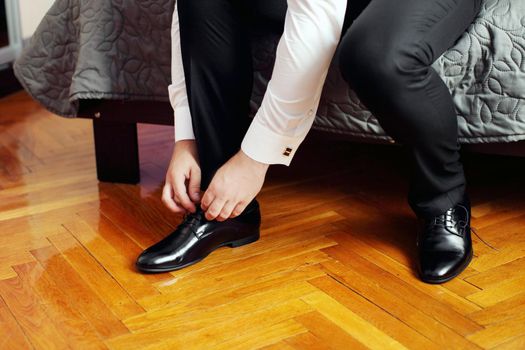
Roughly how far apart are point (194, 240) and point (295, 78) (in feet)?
0.98

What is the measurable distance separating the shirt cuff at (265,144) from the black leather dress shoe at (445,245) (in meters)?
0.25

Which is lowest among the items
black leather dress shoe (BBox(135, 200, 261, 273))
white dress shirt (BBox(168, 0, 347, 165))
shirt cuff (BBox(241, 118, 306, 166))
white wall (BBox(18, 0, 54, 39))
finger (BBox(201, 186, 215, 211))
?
white wall (BBox(18, 0, 54, 39))

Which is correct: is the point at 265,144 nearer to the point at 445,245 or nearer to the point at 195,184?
the point at 195,184

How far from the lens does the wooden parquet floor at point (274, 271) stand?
95cm

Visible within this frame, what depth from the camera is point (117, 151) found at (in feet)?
4.85

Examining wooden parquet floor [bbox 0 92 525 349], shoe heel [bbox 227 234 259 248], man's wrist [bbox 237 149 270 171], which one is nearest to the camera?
wooden parquet floor [bbox 0 92 525 349]

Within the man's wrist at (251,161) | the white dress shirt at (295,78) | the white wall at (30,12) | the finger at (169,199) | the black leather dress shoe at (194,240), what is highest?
the white dress shirt at (295,78)

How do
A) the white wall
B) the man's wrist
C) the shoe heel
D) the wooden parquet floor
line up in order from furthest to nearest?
the white wall, the shoe heel, the man's wrist, the wooden parquet floor

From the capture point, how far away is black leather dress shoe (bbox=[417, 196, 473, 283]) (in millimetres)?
1069

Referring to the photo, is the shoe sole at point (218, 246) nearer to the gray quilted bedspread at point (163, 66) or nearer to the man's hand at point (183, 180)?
the man's hand at point (183, 180)

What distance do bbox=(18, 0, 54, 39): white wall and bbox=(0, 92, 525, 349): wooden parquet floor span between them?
2.82ft

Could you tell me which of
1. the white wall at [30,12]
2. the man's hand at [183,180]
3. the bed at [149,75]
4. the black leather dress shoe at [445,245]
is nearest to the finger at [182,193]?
the man's hand at [183,180]

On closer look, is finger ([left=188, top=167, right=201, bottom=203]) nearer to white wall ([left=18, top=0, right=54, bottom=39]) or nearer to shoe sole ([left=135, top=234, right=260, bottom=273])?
shoe sole ([left=135, top=234, right=260, bottom=273])

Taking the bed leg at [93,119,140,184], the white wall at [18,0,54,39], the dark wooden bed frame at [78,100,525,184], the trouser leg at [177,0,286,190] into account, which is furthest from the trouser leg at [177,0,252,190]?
the white wall at [18,0,54,39]
